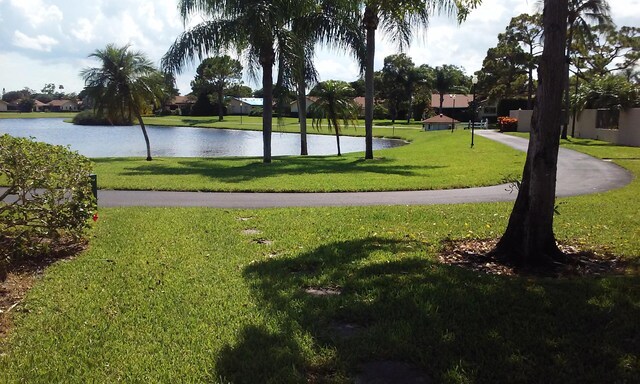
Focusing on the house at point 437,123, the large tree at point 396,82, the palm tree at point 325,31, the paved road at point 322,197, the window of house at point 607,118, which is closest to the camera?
the paved road at point 322,197

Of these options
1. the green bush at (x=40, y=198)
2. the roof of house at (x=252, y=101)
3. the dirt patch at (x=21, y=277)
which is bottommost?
the dirt patch at (x=21, y=277)

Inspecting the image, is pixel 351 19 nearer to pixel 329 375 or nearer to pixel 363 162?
pixel 363 162

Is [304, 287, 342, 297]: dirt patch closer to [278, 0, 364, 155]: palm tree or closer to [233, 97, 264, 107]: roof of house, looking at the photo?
[278, 0, 364, 155]: palm tree

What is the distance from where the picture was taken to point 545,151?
5938mm

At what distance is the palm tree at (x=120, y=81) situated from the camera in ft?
92.3

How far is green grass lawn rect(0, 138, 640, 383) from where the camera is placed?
363 centimetres

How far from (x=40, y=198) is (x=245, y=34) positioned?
14683 mm

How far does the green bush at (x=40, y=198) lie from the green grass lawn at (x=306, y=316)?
1.86 ft

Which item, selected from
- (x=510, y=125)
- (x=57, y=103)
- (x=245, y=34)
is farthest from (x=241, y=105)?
(x=245, y=34)

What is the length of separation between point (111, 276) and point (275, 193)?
7.67 metres

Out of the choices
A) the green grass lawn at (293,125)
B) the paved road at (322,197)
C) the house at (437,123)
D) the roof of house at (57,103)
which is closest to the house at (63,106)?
the roof of house at (57,103)

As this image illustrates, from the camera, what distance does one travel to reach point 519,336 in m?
4.04

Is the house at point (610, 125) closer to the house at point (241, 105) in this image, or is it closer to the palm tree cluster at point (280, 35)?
the palm tree cluster at point (280, 35)

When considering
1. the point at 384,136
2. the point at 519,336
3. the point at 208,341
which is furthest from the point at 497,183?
the point at 384,136
